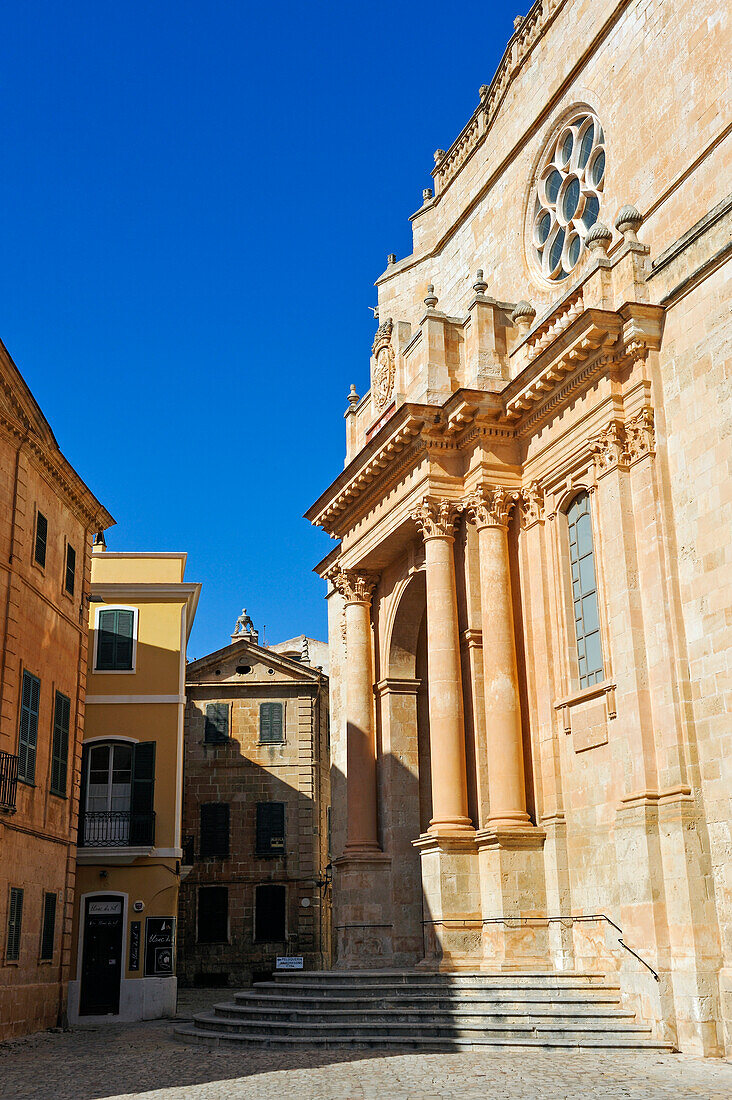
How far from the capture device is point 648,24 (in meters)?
Result: 18.5

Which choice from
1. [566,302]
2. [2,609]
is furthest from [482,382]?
[2,609]

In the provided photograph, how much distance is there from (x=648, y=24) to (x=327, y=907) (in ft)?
96.7

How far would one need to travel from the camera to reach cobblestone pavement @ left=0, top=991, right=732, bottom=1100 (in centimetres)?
1116

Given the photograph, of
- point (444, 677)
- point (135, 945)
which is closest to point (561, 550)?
point (444, 677)

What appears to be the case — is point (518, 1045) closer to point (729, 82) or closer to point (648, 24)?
point (729, 82)

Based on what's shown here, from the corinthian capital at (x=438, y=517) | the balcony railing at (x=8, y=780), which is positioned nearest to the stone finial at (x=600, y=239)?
the corinthian capital at (x=438, y=517)

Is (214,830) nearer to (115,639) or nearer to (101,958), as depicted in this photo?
(115,639)

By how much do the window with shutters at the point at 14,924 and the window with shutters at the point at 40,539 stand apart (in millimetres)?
5758

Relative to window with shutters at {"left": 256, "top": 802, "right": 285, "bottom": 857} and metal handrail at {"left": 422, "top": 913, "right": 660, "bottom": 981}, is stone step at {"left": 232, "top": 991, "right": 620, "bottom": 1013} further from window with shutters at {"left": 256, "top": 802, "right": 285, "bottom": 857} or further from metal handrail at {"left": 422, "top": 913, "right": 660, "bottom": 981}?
window with shutters at {"left": 256, "top": 802, "right": 285, "bottom": 857}

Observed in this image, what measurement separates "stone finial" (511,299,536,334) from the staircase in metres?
11.6

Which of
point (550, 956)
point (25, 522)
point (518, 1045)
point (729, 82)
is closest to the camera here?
point (518, 1045)

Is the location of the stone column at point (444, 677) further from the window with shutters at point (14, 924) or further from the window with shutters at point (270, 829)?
the window with shutters at point (270, 829)

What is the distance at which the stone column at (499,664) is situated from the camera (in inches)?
734

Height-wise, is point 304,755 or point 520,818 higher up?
point 304,755
